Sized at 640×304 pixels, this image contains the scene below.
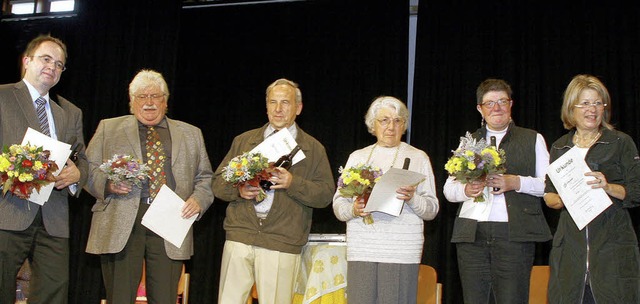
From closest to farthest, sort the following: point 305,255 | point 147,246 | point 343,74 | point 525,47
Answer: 1. point 147,246
2. point 305,255
3. point 525,47
4. point 343,74

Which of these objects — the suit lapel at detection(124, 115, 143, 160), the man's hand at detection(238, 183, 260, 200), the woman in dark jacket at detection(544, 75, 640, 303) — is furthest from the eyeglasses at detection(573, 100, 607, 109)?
the suit lapel at detection(124, 115, 143, 160)

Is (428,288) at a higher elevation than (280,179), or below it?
below

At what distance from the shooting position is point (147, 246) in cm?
413

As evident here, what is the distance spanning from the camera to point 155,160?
4289 mm

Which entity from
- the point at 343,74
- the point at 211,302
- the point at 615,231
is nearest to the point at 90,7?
the point at 343,74

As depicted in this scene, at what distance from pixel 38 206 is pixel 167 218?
0.73m

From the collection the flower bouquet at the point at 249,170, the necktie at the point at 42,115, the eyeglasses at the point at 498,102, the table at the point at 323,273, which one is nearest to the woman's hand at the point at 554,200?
the eyeglasses at the point at 498,102

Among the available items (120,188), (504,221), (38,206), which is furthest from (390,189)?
(38,206)

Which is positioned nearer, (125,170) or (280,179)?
(125,170)

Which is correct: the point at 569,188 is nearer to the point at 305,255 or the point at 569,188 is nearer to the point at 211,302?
the point at 305,255

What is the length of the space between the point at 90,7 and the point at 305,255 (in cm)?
399

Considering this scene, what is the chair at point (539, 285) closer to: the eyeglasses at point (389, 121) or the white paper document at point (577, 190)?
the white paper document at point (577, 190)

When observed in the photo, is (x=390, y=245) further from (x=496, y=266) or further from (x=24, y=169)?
(x=24, y=169)

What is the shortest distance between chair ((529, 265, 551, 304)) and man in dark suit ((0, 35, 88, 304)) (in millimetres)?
3020
